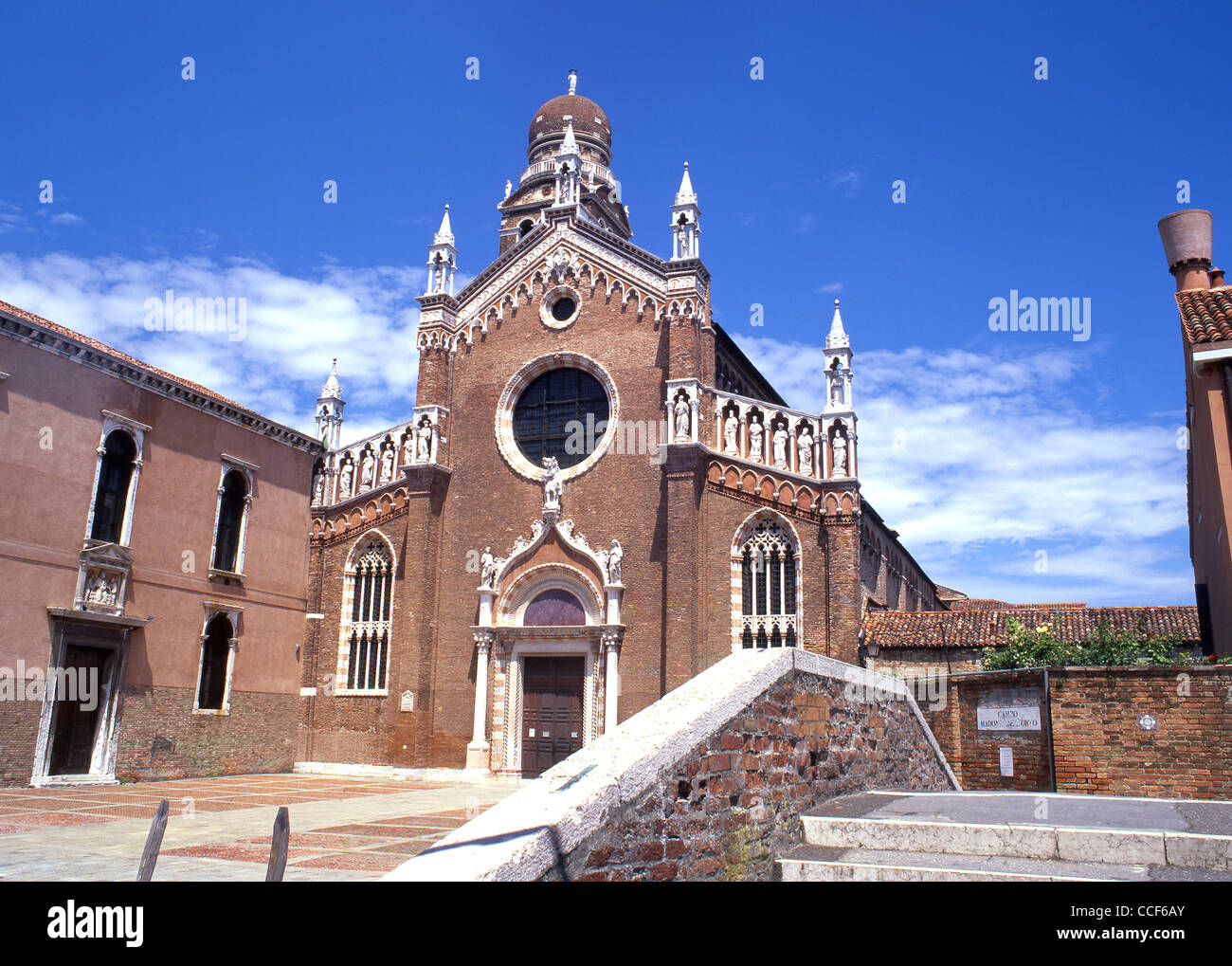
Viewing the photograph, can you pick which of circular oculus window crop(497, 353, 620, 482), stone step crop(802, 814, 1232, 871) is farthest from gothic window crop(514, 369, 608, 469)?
stone step crop(802, 814, 1232, 871)

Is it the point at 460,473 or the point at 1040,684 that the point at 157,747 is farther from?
the point at 1040,684

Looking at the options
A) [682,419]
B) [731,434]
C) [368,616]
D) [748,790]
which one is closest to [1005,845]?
[748,790]

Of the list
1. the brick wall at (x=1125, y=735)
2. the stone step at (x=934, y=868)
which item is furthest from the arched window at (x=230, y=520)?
the stone step at (x=934, y=868)

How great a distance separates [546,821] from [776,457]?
17922 mm

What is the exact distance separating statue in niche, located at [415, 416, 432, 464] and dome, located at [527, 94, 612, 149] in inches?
601

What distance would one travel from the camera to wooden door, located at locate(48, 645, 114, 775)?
18344mm

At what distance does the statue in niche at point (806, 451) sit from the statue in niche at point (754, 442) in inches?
36.5

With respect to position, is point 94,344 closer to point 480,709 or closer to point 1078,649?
point 480,709

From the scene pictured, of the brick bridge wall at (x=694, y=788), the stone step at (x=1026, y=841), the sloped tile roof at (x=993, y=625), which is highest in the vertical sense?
the sloped tile roof at (x=993, y=625)

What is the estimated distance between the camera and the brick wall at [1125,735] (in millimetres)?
13328

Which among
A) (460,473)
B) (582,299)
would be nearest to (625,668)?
(460,473)

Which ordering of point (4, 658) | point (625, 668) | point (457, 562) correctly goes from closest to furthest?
point (4, 658) → point (625, 668) → point (457, 562)

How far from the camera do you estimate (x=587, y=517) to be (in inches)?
921

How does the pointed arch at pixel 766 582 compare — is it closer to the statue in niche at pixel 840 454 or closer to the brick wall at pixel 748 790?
the statue in niche at pixel 840 454
